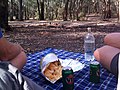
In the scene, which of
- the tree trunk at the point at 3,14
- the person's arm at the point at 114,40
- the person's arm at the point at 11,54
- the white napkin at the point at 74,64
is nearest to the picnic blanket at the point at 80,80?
the white napkin at the point at 74,64

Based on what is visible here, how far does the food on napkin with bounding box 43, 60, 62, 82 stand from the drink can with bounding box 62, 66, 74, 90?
0.18m

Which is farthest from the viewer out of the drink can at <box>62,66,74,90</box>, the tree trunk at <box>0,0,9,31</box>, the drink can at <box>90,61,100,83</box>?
the tree trunk at <box>0,0,9,31</box>

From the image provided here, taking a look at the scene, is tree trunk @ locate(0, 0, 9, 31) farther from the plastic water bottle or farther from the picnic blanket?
the picnic blanket

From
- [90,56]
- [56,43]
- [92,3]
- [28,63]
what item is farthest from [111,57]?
[92,3]

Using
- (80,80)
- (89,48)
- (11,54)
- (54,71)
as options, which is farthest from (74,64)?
(11,54)

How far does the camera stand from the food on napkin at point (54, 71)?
210 cm

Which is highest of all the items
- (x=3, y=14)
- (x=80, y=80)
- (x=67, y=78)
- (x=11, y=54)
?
(x=3, y=14)

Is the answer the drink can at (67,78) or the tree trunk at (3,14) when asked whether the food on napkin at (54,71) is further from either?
the tree trunk at (3,14)

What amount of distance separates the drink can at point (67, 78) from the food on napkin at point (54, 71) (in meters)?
0.18

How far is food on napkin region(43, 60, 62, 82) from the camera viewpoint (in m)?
2.10

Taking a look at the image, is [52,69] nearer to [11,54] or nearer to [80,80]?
[80,80]

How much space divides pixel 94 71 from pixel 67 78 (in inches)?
10.7

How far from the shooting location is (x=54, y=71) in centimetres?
211

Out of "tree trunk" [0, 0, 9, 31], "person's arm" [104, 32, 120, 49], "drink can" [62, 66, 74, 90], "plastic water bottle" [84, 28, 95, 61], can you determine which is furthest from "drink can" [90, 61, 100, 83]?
"tree trunk" [0, 0, 9, 31]
